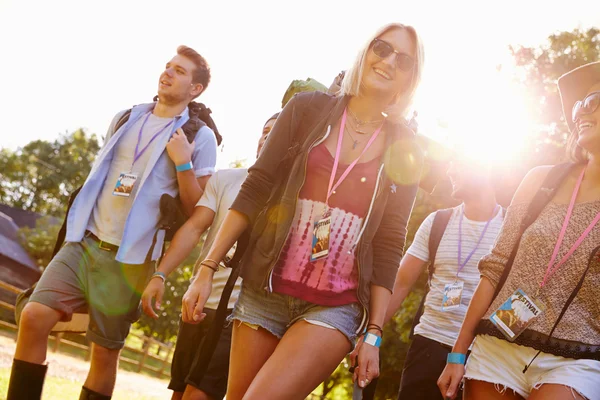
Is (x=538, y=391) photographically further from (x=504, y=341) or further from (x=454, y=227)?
(x=454, y=227)

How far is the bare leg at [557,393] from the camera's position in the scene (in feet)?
9.48

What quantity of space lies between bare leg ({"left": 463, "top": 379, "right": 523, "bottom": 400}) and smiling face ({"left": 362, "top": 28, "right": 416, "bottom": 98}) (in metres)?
1.50

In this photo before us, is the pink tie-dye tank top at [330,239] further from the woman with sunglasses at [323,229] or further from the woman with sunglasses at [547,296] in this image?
the woman with sunglasses at [547,296]

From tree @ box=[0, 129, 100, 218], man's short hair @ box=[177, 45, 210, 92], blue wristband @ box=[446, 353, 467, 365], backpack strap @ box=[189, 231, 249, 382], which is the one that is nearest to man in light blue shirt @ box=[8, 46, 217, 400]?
man's short hair @ box=[177, 45, 210, 92]

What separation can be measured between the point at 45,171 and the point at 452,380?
7581 cm

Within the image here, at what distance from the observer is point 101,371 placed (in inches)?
193

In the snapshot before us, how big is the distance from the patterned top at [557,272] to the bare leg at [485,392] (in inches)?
12.4

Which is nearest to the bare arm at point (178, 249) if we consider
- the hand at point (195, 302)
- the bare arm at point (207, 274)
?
the bare arm at point (207, 274)

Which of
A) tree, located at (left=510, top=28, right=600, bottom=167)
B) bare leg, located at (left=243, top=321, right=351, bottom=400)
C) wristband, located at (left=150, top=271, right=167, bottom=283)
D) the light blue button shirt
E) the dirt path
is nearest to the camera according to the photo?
bare leg, located at (left=243, top=321, right=351, bottom=400)

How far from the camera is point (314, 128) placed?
11.1 feet

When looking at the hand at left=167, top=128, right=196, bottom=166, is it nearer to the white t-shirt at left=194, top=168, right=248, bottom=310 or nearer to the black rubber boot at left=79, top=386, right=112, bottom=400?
the white t-shirt at left=194, top=168, right=248, bottom=310

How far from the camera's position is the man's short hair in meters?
5.62

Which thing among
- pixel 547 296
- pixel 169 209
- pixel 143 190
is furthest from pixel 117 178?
pixel 547 296

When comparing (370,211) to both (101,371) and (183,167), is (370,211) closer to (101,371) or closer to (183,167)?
(183,167)
